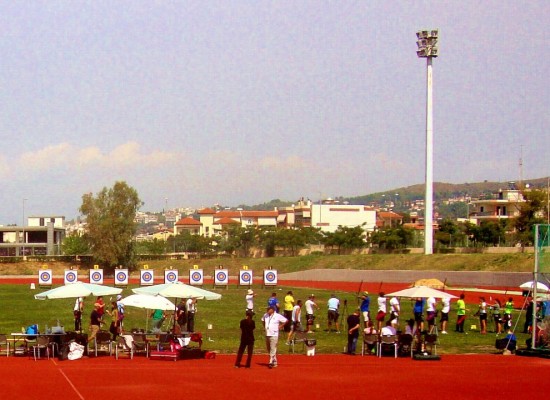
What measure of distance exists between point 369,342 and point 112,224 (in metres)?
82.0

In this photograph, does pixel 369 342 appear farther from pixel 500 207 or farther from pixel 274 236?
pixel 500 207

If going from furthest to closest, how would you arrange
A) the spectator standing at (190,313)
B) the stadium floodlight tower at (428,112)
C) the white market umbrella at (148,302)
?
the stadium floodlight tower at (428,112) → the spectator standing at (190,313) → the white market umbrella at (148,302)

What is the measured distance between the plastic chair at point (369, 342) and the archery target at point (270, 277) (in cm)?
4476

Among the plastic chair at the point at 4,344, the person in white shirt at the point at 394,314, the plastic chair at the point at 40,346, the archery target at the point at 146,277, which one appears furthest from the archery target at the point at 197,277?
the plastic chair at the point at 40,346

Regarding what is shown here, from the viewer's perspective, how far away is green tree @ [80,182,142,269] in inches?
4318

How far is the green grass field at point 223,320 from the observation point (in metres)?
34.5

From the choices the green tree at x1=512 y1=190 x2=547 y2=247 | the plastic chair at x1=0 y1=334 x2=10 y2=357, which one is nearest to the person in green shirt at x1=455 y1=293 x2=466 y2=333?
the plastic chair at x1=0 y1=334 x2=10 y2=357

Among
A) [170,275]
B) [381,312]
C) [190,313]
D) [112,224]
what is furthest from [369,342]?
[112,224]

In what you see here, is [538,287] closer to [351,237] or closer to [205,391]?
[205,391]

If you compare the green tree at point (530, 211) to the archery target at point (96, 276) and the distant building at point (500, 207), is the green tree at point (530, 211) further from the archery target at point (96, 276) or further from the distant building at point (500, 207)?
the distant building at point (500, 207)

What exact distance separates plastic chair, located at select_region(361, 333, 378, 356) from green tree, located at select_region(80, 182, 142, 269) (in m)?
80.1

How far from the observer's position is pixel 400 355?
103ft

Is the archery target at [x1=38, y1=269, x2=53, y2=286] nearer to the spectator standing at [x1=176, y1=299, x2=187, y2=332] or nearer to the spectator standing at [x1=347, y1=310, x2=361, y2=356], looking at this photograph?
the spectator standing at [x1=176, y1=299, x2=187, y2=332]

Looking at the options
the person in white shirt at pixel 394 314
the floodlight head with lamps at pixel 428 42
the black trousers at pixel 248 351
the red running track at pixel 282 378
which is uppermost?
the floodlight head with lamps at pixel 428 42
